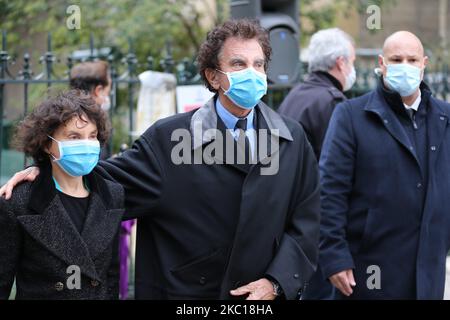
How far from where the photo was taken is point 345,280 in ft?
15.0

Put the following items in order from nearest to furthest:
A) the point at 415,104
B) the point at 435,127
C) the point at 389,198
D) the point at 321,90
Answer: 1. the point at 389,198
2. the point at 435,127
3. the point at 415,104
4. the point at 321,90

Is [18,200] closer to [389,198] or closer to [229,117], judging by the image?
[229,117]

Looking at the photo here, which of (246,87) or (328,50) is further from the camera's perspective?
(328,50)

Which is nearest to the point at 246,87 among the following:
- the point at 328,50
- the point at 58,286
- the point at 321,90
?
the point at 58,286

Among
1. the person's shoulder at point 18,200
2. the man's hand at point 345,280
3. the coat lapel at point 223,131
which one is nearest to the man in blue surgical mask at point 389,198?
the man's hand at point 345,280

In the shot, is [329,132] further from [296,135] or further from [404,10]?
[404,10]

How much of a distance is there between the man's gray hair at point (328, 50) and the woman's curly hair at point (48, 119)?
2390 mm

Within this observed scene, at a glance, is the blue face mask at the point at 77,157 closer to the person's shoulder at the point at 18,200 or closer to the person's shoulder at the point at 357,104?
the person's shoulder at the point at 18,200

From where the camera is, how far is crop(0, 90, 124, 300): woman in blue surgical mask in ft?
11.5

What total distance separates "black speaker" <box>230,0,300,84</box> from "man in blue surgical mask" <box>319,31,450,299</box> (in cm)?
214

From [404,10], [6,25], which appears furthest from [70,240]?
[404,10]

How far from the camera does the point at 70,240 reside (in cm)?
356

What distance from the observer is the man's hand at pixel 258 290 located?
3.62m

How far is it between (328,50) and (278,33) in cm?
121
